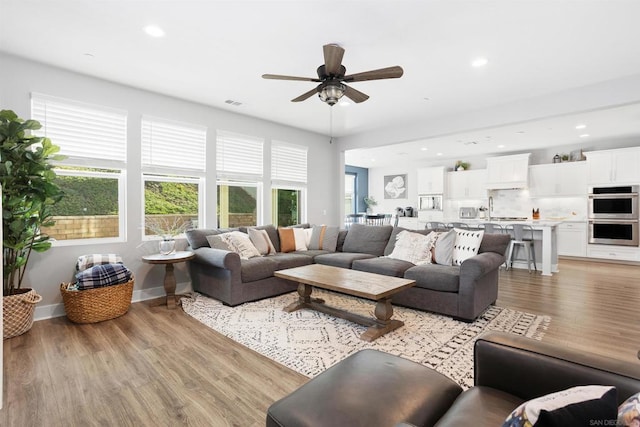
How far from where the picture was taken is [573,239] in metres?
7.54

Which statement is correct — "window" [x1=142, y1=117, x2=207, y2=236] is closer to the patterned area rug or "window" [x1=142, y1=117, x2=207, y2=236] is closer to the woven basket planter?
the patterned area rug

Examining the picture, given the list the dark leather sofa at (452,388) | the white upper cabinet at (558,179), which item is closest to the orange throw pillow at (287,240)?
the dark leather sofa at (452,388)

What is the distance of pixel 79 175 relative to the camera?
3885mm

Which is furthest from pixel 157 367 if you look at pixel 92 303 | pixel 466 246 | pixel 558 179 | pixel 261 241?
pixel 558 179

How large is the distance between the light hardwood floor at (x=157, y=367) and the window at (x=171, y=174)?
1.27 metres

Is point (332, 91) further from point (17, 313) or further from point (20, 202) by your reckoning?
point (17, 313)

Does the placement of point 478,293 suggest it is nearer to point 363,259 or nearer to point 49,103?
point 363,259

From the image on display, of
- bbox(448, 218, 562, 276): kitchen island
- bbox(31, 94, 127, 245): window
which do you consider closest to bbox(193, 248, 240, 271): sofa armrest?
bbox(31, 94, 127, 245): window

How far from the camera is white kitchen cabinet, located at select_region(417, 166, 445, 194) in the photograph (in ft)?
31.3

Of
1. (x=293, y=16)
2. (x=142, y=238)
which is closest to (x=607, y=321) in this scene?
(x=293, y=16)

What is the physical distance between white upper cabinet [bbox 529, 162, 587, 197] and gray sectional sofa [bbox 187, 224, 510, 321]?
17.1 feet

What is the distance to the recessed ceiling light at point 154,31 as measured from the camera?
2.84 m

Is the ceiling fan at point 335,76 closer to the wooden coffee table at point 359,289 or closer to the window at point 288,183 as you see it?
the wooden coffee table at point 359,289

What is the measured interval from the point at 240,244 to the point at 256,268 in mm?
577
